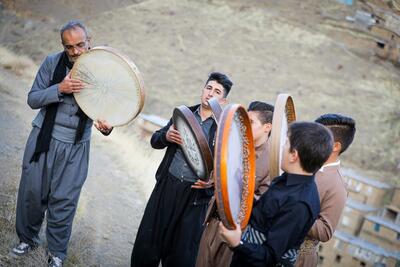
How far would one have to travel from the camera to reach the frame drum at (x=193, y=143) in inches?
130

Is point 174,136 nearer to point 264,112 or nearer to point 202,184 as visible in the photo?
point 202,184

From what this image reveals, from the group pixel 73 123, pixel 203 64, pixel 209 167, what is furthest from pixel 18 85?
pixel 203 64

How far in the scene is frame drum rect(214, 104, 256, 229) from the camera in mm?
2252

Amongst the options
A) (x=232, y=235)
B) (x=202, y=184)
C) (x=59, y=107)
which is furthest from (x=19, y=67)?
(x=232, y=235)

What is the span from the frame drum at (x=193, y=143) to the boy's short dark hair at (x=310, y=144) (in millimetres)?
919

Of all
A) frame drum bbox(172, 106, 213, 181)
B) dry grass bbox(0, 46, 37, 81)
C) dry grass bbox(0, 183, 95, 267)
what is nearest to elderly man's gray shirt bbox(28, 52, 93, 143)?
frame drum bbox(172, 106, 213, 181)

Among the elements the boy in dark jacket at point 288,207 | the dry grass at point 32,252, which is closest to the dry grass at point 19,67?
the dry grass at point 32,252

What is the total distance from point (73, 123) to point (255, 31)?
41.3 m

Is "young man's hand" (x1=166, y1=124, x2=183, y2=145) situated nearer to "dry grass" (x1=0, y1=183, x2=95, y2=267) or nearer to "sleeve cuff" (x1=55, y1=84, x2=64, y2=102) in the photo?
"sleeve cuff" (x1=55, y1=84, x2=64, y2=102)

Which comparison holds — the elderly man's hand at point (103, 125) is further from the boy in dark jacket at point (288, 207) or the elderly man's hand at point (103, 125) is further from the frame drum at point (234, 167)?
the boy in dark jacket at point (288, 207)

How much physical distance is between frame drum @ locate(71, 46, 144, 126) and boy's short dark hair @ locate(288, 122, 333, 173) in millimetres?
1501

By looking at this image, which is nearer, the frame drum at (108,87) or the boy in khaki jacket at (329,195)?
the boy in khaki jacket at (329,195)

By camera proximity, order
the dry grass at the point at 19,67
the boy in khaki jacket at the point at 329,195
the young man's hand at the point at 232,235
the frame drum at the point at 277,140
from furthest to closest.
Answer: the dry grass at the point at 19,67, the boy in khaki jacket at the point at 329,195, the frame drum at the point at 277,140, the young man's hand at the point at 232,235

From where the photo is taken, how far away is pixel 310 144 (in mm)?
2443
